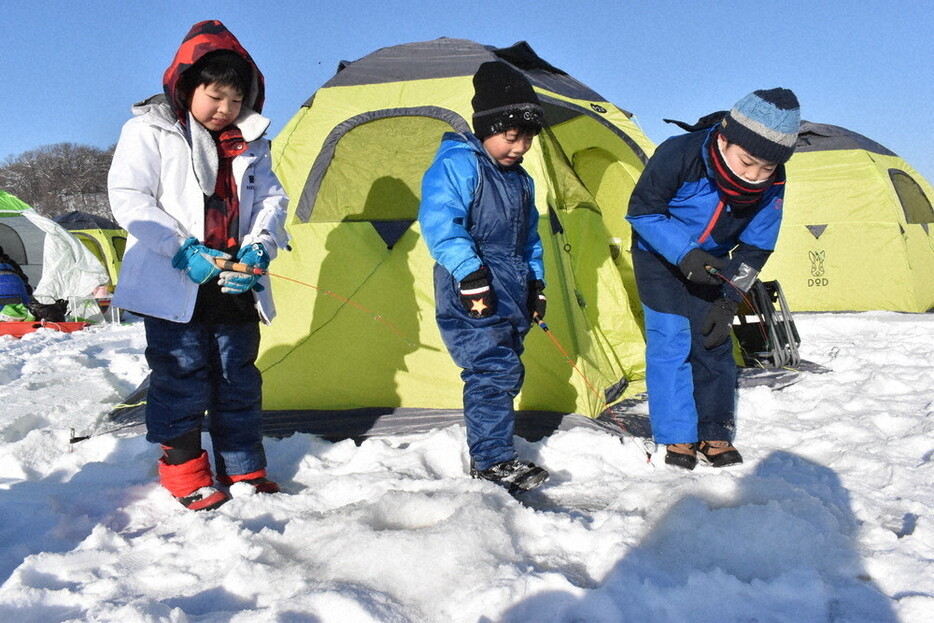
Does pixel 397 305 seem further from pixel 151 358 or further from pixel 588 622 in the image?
pixel 588 622

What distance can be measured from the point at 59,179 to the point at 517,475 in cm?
4228

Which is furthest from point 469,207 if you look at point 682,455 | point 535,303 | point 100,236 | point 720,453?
point 100,236

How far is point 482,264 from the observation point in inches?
96.6

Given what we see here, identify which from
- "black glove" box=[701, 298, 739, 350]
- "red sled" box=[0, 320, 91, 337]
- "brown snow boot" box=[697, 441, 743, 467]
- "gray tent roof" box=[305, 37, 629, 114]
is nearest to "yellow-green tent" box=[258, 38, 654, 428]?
"gray tent roof" box=[305, 37, 629, 114]

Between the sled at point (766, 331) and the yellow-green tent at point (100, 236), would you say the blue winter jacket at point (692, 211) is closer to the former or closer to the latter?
the sled at point (766, 331)

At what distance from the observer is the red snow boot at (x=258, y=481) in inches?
99.6

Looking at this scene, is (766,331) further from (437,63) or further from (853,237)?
(853,237)

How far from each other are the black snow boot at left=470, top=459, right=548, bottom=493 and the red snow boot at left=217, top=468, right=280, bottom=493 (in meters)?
0.84

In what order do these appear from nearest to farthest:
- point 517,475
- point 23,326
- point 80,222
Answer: point 517,475
point 23,326
point 80,222

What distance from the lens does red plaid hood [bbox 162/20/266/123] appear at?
225 cm

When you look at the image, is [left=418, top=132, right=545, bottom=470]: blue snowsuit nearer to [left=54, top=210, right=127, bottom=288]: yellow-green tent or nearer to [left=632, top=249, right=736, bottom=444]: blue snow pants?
[left=632, top=249, right=736, bottom=444]: blue snow pants

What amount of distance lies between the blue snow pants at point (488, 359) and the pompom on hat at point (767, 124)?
1.04m

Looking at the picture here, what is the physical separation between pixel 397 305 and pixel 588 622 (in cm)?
237

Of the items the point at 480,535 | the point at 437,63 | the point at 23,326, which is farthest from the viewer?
the point at 23,326
